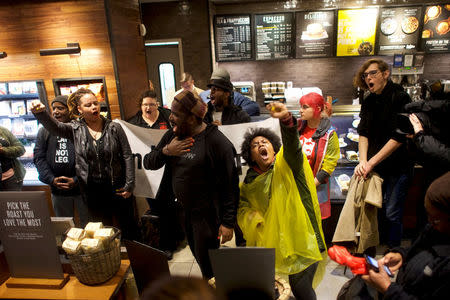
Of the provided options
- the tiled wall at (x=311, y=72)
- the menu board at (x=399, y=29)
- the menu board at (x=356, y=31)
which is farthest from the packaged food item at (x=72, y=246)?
the menu board at (x=399, y=29)

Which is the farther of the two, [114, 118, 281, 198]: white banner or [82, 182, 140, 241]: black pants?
[114, 118, 281, 198]: white banner

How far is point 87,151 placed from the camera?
105 inches

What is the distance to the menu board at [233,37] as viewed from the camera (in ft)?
18.9

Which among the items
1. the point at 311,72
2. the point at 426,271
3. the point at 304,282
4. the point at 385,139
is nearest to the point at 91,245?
the point at 304,282

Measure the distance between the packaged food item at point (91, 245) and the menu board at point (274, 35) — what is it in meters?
5.12

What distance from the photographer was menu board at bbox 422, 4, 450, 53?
17.5ft

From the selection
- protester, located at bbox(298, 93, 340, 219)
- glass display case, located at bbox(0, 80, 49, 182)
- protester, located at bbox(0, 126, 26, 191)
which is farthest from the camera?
glass display case, located at bbox(0, 80, 49, 182)

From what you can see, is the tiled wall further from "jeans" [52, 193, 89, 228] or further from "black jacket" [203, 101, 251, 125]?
"jeans" [52, 193, 89, 228]

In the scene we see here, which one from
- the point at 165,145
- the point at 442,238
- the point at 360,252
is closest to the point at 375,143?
the point at 360,252

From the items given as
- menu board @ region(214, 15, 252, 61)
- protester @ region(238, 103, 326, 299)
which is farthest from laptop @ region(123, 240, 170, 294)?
menu board @ region(214, 15, 252, 61)

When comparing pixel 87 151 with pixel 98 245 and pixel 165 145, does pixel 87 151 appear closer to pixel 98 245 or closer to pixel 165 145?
pixel 165 145

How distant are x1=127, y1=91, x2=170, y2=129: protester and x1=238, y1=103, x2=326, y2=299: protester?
1.49 m

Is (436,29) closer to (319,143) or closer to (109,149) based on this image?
(319,143)

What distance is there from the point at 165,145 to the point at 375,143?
185 centimetres
